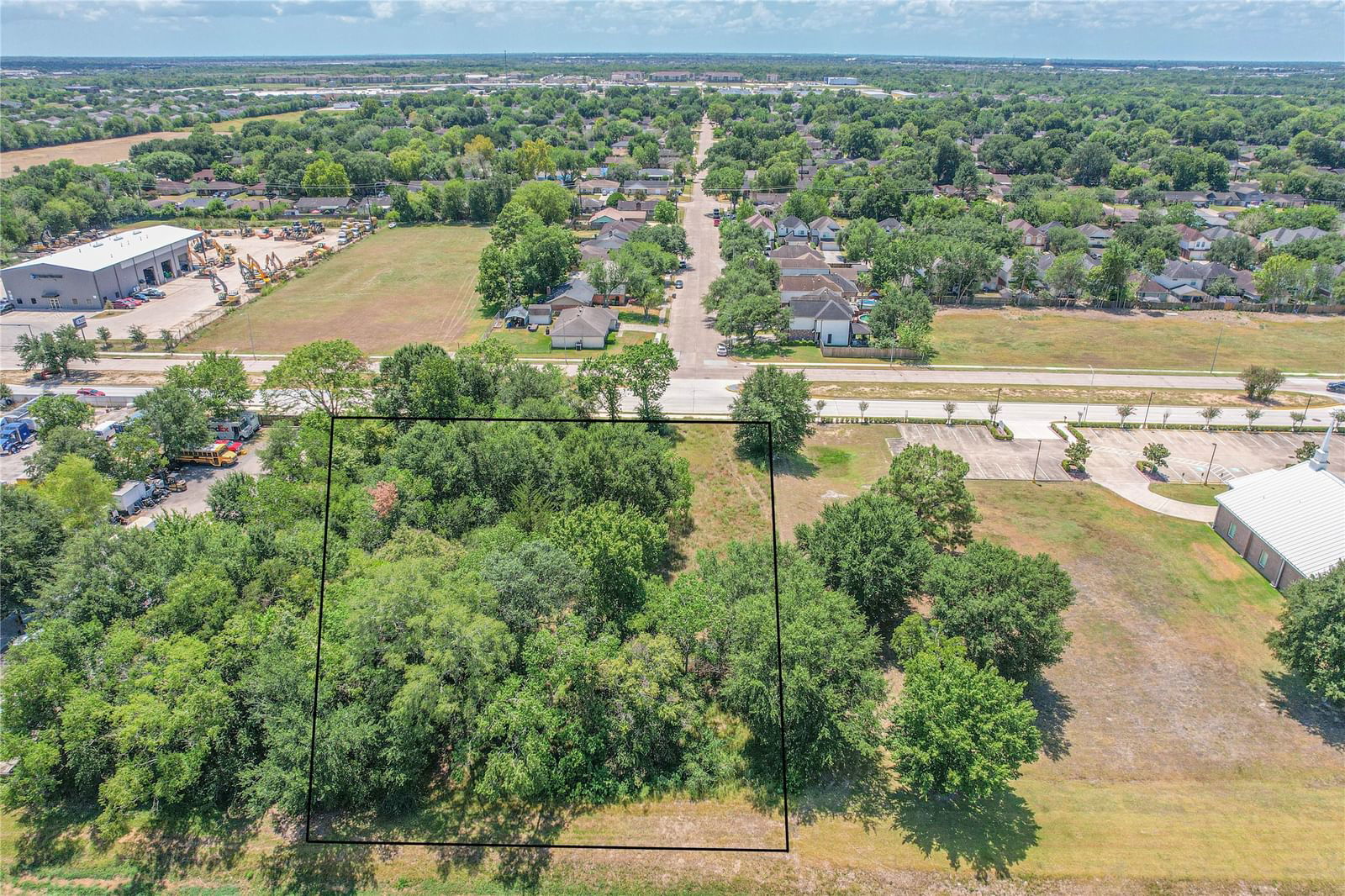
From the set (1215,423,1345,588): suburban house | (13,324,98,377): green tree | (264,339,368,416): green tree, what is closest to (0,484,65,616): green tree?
(264,339,368,416): green tree

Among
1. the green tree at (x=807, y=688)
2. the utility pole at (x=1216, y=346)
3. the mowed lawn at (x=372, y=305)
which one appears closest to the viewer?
the green tree at (x=807, y=688)

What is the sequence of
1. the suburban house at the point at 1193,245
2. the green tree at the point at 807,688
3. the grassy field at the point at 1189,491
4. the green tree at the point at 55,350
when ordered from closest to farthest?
the green tree at the point at 807,688 < the grassy field at the point at 1189,491 < the green tree at the point at 55,350 < the suburban house at the point at 1193,245

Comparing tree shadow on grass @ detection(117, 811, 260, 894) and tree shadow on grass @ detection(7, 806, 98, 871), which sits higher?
tree shadow on grass @ detection(7, 806, 98, 871)

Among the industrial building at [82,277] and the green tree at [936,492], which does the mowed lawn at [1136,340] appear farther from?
the industrial building at [82,277]

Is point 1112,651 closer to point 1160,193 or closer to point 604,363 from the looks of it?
point 604,363

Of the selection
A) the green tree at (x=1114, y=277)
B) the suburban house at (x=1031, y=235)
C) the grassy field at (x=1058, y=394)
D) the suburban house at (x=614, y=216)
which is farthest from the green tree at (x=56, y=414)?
the suburban house at (x=1031, y=235)

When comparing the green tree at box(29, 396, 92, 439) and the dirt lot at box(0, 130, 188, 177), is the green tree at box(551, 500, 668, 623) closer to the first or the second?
the green tree at box(29, 396, 92, 439)
